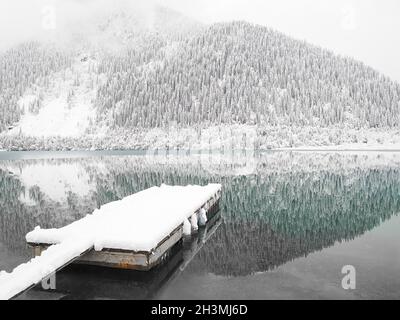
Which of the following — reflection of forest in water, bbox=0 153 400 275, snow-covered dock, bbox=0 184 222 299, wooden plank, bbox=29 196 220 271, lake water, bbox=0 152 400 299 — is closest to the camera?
snow-covered dock, bbox=0 184 222 299

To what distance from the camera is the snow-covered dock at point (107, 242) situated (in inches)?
477

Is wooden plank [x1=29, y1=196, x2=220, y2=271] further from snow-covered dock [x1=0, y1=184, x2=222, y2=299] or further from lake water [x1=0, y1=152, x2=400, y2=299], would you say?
lake water [x1=0, y1=152, x2=400, y2=299]

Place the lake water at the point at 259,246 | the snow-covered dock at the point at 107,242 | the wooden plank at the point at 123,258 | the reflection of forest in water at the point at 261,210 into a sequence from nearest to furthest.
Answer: the snow-covered dock at the point at 107,242 < the lake water at the point at 259,246 < the wooden plank at the point at 123,258 < the reflection of forest in water at the point at 261,210

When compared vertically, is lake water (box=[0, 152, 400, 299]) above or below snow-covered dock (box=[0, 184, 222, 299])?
below

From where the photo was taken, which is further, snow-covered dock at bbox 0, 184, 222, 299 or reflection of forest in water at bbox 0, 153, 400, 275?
reflection of forest in water at bbox 0, 153, 400, 275

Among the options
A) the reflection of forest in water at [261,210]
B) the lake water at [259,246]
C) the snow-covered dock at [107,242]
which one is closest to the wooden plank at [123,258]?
the snow-covered dock at [107,242]

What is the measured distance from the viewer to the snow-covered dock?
1211 cm

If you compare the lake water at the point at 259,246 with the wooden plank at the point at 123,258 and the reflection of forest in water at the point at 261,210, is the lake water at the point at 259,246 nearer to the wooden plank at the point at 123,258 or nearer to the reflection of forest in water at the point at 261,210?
the reflection of forest in water at the point at 261,210

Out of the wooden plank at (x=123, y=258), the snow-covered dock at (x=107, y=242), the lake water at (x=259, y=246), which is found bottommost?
the lake water at (x=259, y=246)

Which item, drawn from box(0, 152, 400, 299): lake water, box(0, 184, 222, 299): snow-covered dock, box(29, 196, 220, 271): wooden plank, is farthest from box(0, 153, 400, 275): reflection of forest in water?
box(29, 196, 220, 271): wooden plank

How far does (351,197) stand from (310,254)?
18.4 m

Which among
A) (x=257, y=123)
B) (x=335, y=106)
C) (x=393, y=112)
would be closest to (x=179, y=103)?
(x=257, y=123)

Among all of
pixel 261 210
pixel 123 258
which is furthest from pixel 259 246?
pixel 261 210

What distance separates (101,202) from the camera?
32531 mm
